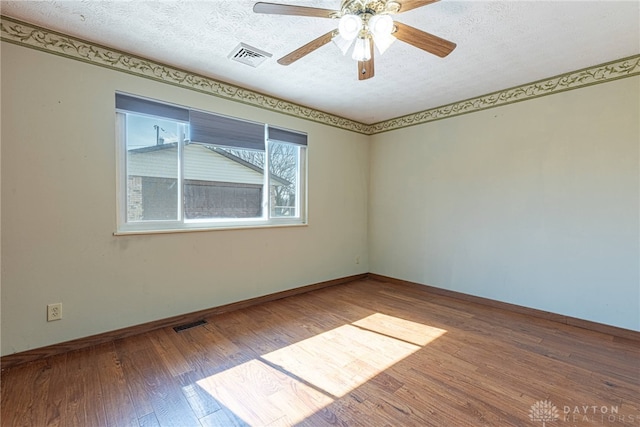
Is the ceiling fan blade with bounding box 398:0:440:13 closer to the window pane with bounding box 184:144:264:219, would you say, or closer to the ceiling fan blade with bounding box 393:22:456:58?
the ceiling fan blade with bounding box 393:22:456:58

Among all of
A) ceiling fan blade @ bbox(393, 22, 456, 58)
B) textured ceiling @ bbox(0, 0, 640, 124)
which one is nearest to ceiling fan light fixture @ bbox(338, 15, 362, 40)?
ceiling fan blade @ bbox(393, 22, 456, 58)

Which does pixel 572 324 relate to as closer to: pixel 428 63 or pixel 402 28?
pixel 428 63

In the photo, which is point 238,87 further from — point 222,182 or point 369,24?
point 369,24

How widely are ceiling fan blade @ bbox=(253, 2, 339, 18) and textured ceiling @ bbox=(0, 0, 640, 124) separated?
0.36m

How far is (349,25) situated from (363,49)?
20cm

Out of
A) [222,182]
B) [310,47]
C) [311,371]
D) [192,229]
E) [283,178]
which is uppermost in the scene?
[310,47]

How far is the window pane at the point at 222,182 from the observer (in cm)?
282

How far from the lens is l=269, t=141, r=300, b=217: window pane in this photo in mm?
3471

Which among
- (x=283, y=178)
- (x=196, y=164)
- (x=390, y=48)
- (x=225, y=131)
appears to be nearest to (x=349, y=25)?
(x=390, y=48)

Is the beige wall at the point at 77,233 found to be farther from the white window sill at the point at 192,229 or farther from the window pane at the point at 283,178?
the window pane at the point at 283,178

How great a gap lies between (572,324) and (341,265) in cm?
256

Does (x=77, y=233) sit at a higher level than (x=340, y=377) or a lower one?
higher

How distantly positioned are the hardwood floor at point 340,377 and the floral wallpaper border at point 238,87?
226cm

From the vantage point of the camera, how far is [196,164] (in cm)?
285
